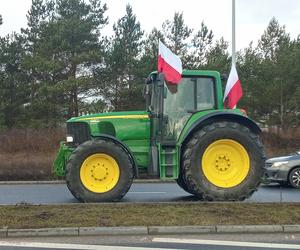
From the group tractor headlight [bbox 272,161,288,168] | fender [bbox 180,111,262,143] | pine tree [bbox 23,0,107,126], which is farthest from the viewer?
pine tree [bbox 23,0,107,126]

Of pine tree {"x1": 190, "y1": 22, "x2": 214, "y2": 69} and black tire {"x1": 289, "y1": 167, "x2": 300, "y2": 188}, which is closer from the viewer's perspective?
black tire {"x1": 289, "y1": 167, "x2": 300, "y2": 188}

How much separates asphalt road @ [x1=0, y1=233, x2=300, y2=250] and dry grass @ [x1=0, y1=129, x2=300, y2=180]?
13715 millimetres

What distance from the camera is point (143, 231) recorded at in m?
8.60

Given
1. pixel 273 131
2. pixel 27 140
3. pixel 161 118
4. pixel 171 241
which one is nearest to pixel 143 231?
pixel 171 241

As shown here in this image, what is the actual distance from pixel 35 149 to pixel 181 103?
1608cm

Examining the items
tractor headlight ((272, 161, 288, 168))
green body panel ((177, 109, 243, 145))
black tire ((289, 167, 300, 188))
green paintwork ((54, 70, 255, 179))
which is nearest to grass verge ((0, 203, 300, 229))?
green body panel ((177, 109, 243, 145))

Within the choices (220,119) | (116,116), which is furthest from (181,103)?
(116,116)

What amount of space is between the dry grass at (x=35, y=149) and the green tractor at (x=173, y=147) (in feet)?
33.8

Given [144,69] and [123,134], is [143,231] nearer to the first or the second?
[123,134]

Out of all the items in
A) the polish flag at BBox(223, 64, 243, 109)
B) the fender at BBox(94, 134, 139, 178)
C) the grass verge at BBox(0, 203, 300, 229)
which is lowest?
the grass verge at BBox(0, 203, 300, 229)

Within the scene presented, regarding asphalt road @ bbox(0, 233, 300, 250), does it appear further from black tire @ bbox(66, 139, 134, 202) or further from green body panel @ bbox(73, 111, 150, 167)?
green body panel @ bbox(73, 111, 150, 167)

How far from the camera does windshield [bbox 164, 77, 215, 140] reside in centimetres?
1180

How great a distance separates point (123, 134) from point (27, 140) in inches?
632

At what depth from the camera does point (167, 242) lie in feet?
26.7
